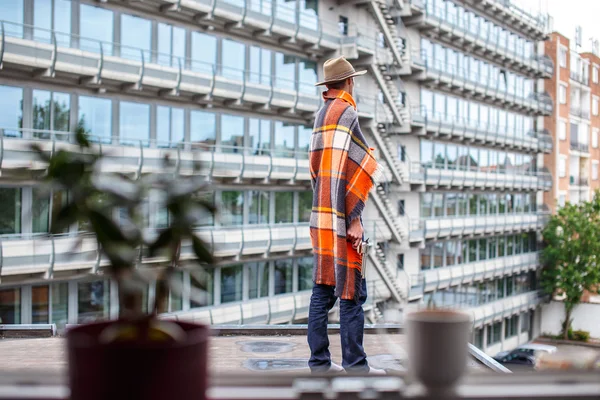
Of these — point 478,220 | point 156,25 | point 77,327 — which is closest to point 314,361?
point 77,327

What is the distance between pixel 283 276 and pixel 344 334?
27237 millimetres

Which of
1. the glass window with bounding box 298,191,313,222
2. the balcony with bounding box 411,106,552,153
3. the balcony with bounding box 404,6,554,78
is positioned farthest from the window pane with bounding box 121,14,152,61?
the balcony with bounding box 404,6,554,78

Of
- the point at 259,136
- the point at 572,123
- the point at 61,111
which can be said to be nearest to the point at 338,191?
the point at 61,111

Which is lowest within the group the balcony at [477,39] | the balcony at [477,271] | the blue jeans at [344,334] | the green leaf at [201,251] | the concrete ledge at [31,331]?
the balcony at [477,271]

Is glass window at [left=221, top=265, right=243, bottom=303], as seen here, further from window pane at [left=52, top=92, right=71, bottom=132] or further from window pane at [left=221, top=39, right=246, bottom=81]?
window pane at [left=52, top=92, right=71, bottom=132]

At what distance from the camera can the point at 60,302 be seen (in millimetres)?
24047

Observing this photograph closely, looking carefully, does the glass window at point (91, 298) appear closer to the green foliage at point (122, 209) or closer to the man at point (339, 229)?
the man at point (339, 229)

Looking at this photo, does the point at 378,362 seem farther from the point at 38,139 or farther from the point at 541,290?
the point at 541,290

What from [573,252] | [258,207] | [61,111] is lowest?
[573,252]

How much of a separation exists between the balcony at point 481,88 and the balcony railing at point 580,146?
4.84 meters

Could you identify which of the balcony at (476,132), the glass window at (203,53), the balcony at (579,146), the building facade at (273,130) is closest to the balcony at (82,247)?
the building facade at (273,130)

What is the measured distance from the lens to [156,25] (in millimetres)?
26703

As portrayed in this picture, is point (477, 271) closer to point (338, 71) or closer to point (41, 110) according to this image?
point (41, 110)

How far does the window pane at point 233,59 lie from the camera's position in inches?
1161
